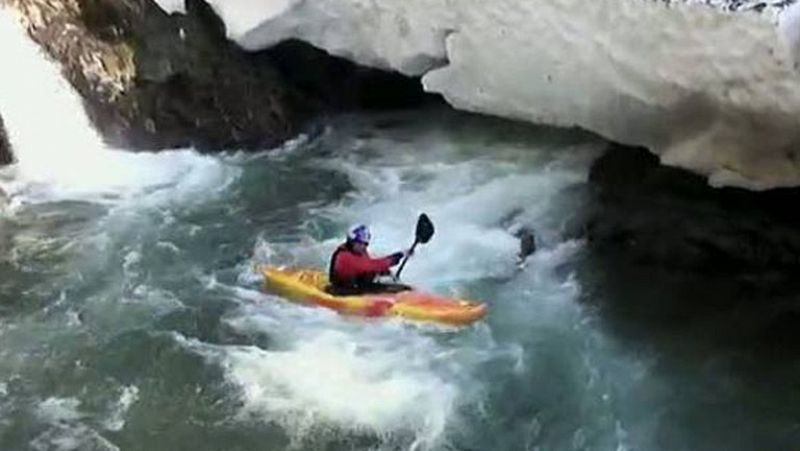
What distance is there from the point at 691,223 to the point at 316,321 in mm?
2608

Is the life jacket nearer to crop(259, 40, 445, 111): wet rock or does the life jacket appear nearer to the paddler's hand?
the paddler's hand

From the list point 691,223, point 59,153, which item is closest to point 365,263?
point 691,223

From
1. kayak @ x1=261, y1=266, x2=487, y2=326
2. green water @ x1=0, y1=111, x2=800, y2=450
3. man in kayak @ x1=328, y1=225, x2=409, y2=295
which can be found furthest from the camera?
man in kayak @ x1=328, y1=225, x2=409, y2=295

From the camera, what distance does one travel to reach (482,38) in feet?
29.5

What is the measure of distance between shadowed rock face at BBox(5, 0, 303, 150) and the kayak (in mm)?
2519

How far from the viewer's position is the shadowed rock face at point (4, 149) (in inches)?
404

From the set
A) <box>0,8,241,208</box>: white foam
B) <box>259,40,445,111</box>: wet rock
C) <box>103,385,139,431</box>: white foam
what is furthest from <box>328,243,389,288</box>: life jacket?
<box>259,40,445,111</box>: wet rock

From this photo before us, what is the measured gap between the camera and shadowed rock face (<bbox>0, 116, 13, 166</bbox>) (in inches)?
404

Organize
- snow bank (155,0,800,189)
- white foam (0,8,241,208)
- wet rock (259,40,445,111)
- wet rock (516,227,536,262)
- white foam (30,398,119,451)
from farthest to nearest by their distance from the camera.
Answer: wet rock (259,40,445,111), white foam (0,8,241,208), wet rock (516,227,536,262), snow bank (155,0,800,189), white foam (30,398,119,451)

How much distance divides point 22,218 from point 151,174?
108 cm

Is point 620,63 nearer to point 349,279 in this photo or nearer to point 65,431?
point 349,279

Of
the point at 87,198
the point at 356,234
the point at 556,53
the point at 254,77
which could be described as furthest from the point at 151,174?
the point at 556,53

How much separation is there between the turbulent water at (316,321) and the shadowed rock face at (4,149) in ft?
0.28

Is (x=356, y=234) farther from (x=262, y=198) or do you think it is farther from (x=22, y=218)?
(x=22, y=218)
